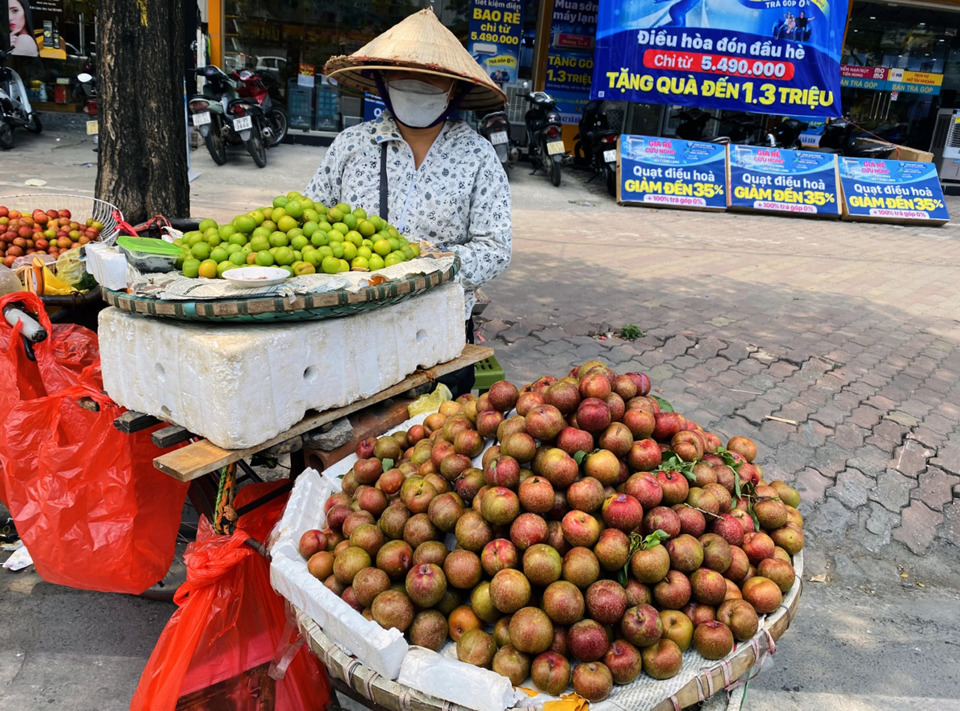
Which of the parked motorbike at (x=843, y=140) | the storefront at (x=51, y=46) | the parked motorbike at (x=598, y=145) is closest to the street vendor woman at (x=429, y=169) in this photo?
the parked motorbike at (x=598, y=145)

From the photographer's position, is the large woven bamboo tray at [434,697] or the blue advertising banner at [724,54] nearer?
the large woven bamboo tray at [434,697]

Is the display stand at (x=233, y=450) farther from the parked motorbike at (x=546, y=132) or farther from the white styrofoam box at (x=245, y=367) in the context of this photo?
the parked motorbike at (x=546, y=132)

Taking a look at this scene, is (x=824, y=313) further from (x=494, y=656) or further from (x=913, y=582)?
(x=494, y=656)

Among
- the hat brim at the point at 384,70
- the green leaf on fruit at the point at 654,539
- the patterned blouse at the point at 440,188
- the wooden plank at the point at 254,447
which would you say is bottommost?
the green leaf on fruit at the point at 654,539

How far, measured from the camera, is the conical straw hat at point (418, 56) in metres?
2.64

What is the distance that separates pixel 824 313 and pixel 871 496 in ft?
10.2

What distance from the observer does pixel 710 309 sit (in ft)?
19.9

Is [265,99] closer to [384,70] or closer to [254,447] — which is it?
Result: [384,70]

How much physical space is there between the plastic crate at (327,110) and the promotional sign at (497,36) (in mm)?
2611

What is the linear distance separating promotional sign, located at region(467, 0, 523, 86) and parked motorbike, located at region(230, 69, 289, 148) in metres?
3.62

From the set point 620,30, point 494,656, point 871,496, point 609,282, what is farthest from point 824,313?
point 620,30

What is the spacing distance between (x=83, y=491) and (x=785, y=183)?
35.6 feet

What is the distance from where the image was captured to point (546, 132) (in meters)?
10.9

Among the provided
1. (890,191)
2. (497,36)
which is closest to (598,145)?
(497,36)
